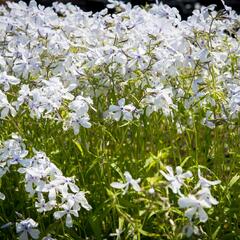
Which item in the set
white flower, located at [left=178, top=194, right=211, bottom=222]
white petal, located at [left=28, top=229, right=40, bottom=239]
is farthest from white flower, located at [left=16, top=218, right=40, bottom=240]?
white flower, located at [left=178, top=194, right=211, bottom=222]

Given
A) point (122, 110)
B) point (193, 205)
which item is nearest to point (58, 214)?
point (122, 110)

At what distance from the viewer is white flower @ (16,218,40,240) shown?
2.55 m

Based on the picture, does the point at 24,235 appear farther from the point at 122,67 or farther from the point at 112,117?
the point at 122,67

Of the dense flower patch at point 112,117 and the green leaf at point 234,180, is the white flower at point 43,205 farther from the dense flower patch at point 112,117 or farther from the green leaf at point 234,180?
the green leaf at point 234,180

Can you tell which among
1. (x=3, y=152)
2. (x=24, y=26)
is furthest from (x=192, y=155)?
(x=24, y=26)

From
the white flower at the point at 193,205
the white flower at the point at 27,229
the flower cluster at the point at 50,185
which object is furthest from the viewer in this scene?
the white flower at the point at 27,229

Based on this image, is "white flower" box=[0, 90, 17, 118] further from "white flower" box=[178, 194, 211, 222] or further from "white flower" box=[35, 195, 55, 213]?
"white flower" box=[178, 194, 211, 222]

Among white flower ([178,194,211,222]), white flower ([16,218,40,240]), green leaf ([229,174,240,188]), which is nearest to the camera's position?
white flower ([178,194,211,222])

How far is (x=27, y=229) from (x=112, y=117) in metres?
0.68

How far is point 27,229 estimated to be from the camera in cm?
257

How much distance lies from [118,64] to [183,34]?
35 centimetres

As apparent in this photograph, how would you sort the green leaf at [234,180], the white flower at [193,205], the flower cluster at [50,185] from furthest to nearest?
1. the green leaf at [234,180]
2. the flower cluster at [50,185]
3. the white flower at [193,205]

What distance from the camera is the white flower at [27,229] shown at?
255 centimetres

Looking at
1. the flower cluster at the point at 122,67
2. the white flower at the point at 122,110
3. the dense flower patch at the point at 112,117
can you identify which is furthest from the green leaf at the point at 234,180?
the white flower at the point at 122,110
